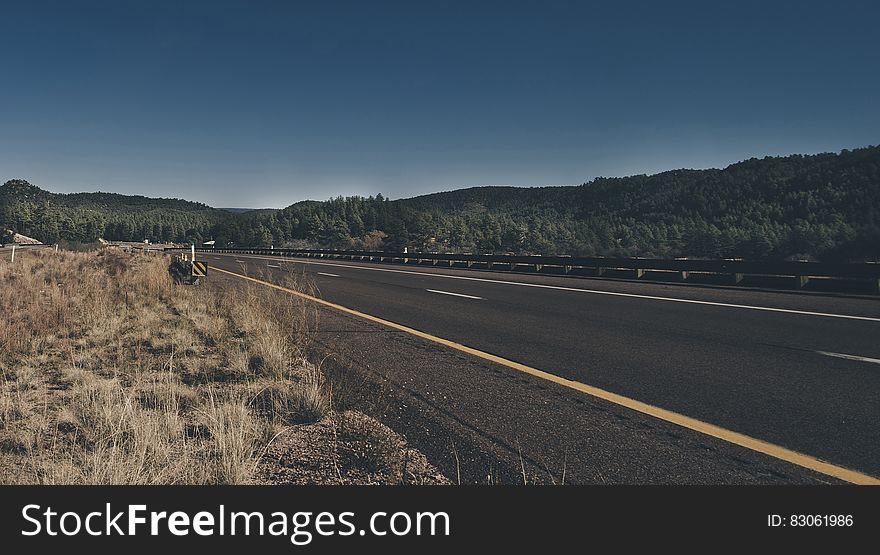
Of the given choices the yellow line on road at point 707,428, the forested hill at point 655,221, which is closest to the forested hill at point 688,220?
the forested hill at point 655,221

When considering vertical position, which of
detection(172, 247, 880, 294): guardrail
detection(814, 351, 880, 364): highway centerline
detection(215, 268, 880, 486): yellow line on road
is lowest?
detection(215, 268, 880, 486): yellow line on road

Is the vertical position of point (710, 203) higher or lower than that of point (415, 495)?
higher

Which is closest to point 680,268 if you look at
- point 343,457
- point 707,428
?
point 707,428

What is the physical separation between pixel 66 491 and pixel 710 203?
5882 inches

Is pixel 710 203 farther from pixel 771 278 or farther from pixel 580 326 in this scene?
pixel 580 326

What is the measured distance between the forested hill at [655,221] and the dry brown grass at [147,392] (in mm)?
41937

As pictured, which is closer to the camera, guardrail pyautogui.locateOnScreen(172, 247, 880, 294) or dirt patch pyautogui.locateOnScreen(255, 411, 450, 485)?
dirt patch pyautogui.locateOnScreen(255, 411, 450, 485)

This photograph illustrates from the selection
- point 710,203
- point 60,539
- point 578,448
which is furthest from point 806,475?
point 710,203

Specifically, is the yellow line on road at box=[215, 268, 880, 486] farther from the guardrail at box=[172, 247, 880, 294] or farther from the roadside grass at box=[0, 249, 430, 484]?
the guardrail at box=[172, 247, 880, 294]

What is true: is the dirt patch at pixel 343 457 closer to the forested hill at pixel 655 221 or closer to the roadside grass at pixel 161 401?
the roadside grass at pixel 161 401

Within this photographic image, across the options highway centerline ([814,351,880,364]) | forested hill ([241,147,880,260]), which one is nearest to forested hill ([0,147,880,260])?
forested hill ([241,147,880,260])

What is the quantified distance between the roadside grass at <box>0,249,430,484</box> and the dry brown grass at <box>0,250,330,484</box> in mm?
14

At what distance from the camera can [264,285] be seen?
48.0 ft

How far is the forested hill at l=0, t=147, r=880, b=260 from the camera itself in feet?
208
